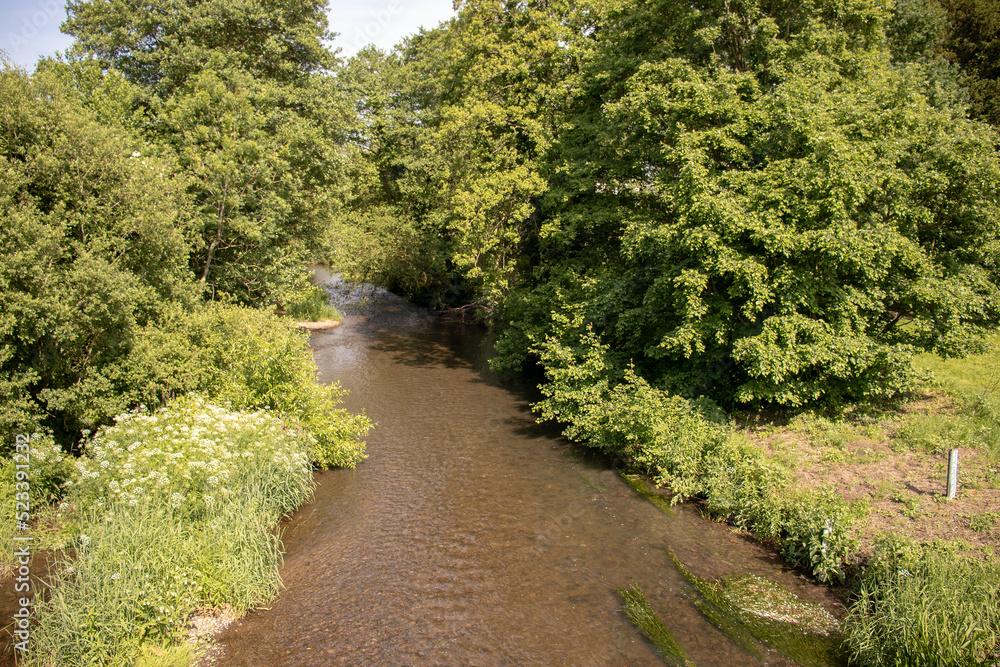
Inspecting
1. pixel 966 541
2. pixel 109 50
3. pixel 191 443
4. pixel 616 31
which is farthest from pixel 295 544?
pixel 109 50

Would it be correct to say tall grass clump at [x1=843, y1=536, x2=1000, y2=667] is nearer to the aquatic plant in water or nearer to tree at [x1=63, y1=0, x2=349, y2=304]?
the aquatic plant in water

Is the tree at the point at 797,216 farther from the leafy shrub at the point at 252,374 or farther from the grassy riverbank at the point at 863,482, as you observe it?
the leafy shrub at the point at 252,374

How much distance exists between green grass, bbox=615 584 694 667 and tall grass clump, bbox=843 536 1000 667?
7.61 feet

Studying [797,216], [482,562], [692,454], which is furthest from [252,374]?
[797,216]

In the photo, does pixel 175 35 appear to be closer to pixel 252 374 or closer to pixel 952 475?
pixel 252 374

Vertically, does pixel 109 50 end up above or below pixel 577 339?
above

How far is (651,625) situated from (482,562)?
3.18 m

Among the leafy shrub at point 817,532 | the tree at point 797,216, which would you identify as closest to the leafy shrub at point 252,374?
the tree at point 797,216

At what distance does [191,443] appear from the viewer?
398 inches

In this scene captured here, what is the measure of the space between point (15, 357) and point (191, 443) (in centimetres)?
397

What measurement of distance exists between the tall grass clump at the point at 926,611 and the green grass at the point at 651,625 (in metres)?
2.32

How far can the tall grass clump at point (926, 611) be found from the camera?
22.9ft

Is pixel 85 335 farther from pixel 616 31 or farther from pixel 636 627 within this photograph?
pixel 616 31

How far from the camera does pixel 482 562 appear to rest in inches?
412
